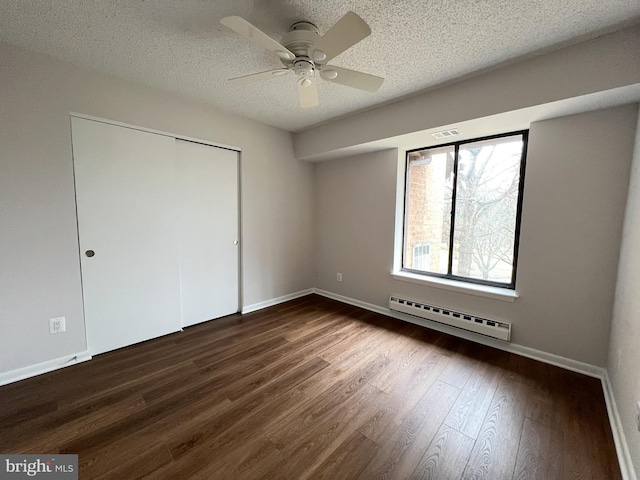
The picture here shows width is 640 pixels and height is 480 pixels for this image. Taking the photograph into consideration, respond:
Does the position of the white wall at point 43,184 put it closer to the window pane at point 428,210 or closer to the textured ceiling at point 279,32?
the textured ceiling at point 279,32

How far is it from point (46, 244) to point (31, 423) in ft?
4.26

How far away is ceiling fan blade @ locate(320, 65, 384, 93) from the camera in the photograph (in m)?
1.63

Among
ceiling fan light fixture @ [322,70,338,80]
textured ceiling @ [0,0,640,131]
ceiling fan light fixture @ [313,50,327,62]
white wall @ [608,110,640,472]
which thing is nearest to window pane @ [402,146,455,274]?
textured ceiling @ [0,0,640,131]

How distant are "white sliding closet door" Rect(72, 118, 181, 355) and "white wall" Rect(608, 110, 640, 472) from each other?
364cm

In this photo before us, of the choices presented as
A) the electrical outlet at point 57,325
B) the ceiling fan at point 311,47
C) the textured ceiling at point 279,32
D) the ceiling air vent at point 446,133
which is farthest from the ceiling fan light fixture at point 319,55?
the electrical outlet at point 57,325

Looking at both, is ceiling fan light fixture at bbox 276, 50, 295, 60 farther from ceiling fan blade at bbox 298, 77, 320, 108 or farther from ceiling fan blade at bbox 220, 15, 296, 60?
ceiling fan blade at bbox 298, 77, 320, 108

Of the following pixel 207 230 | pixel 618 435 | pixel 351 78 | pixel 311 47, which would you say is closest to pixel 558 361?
pixel 618 435

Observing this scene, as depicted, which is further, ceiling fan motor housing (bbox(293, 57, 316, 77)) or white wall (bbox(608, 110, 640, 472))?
ceiling fan motor housing (bbox(293, 57, 316, 77))

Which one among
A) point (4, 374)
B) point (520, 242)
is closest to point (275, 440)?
point (4, 374)

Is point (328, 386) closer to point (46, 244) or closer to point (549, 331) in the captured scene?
point (549, 331)

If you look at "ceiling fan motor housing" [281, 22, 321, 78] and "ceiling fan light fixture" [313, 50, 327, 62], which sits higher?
"ceiling fan motor housing" [281, 22, 321, 78]

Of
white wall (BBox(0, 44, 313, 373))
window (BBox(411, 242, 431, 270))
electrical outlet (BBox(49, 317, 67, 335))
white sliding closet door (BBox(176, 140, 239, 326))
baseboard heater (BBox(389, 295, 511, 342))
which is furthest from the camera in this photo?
window (BBox(411, 242, 431, 270))

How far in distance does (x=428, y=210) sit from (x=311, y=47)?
2367mm

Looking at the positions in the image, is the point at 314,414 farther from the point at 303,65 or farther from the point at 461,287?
the point at 303,65
